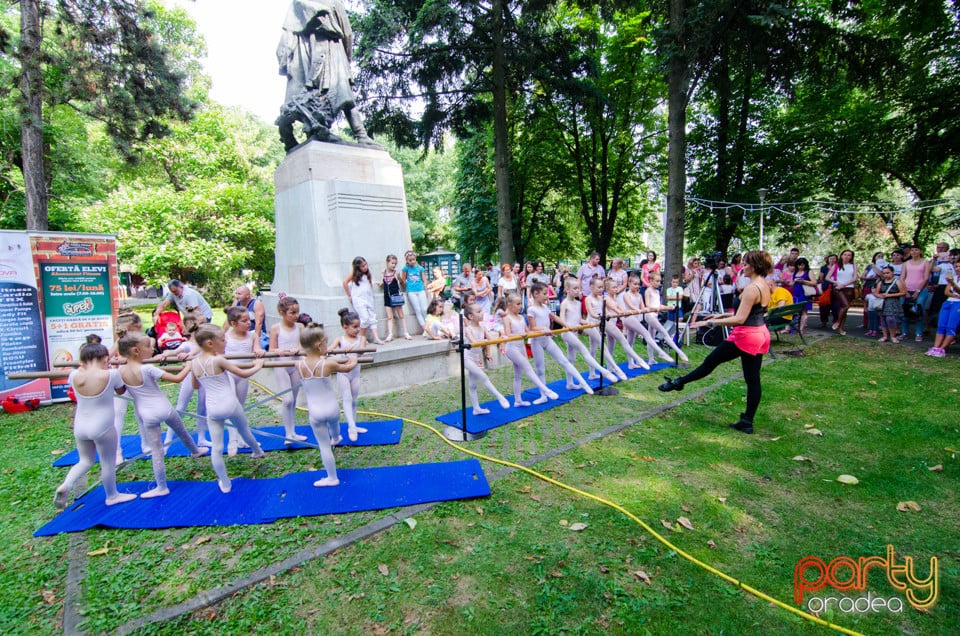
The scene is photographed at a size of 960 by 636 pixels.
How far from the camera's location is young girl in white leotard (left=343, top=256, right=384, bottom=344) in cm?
799

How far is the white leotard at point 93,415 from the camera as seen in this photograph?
4.10 meters

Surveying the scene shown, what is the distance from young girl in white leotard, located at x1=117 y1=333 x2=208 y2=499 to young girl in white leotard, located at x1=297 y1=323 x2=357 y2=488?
4.55 ft

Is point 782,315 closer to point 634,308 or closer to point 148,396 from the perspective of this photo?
point 634,308

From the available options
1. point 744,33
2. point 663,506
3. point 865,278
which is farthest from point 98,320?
point 865,278

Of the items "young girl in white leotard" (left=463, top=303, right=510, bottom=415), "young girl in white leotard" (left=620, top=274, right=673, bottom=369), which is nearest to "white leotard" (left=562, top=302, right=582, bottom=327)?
"young girl in white leotard" (left=620, top=274, right=673, bottom=369)

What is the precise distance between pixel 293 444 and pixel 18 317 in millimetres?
6043

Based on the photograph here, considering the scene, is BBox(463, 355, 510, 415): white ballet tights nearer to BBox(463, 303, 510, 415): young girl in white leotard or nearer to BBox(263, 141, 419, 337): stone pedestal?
BBox(463, 303, 510, 415): young girl in white leotard

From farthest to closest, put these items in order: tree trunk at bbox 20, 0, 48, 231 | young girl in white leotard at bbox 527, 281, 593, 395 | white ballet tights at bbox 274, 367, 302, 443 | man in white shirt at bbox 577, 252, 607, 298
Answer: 1. man in white shirt at bbox 577, 252, 607, 298
2. tree trunk at bbox 20, 0, 48, 231
3. young girl in white leotard at bbox 527, 281, 593, 395
4. white ballet tights at bbox 274, 367, 302, 443

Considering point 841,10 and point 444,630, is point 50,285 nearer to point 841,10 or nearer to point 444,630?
point 444,630

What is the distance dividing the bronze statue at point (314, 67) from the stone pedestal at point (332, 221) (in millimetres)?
579

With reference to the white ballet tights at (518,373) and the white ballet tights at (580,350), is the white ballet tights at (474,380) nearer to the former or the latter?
the white ballet tights at (518,373)

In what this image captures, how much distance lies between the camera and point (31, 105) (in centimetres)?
1118

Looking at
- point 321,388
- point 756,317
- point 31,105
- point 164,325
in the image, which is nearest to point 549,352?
point 756,317

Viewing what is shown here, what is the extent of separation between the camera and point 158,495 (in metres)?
4.60
